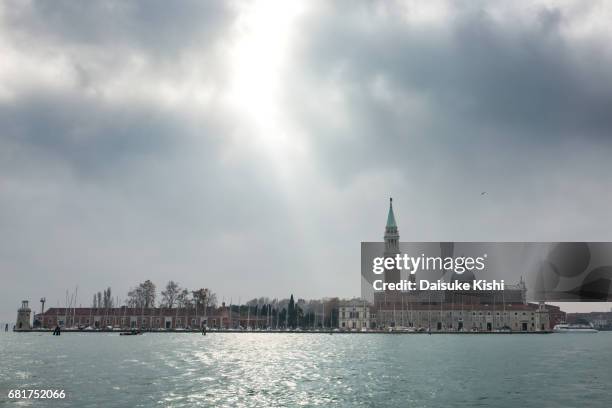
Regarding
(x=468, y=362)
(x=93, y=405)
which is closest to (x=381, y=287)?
(x=468, y=362)

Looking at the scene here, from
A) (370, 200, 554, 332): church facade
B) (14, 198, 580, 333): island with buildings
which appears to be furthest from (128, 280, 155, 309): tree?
(370, 200, 554, 332): church facade

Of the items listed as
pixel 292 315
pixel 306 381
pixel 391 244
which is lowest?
pixel 306 381

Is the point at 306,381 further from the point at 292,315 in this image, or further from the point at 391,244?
the point at 391,244

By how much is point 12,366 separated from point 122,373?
897 centimetres

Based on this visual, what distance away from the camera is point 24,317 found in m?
125

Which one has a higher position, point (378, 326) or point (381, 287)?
point (381, 287)

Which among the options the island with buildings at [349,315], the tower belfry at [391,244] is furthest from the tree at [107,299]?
the tower belfry at [391,244]

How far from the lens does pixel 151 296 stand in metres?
129

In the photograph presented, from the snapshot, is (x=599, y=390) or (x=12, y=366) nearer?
(x=599, y=390)

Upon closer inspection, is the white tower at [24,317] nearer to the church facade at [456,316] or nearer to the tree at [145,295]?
the tree at [145,295]

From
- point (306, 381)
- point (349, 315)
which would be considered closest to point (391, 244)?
point (349, 315)

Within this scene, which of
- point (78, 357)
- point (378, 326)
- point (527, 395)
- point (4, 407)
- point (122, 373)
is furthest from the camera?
point (378, 326)

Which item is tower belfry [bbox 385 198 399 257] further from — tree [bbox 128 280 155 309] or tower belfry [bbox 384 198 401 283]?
tree [bbox 128 280 155 309]

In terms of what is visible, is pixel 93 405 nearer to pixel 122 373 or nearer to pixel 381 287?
pixel 122 373
